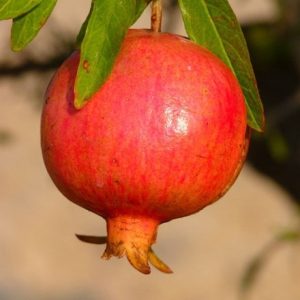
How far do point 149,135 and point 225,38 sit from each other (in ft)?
0.73

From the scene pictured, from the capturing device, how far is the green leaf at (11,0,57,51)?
4.51 ft

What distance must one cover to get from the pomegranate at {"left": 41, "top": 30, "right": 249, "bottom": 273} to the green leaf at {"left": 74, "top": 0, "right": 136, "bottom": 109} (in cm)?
1

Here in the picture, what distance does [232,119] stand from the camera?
1.30 meters

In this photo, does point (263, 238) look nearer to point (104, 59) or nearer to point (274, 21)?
point (274, 21)

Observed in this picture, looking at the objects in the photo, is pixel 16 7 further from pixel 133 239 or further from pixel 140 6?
pixel 133 239

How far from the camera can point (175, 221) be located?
631 cm

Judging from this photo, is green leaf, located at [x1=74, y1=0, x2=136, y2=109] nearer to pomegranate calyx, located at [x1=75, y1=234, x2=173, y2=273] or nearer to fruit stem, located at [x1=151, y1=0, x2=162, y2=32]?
fruit stem, located at [x1=151, y1=0, x2=162, y2=32]

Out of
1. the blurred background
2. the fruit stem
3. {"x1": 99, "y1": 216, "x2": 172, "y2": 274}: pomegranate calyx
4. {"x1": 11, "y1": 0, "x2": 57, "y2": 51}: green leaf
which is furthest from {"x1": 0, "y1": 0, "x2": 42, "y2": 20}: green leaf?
the blurred background

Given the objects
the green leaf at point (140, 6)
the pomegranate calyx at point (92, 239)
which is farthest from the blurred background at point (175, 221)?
the pomegranate calyx at point (92, 239)

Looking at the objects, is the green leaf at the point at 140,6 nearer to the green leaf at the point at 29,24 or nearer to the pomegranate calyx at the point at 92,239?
the green leaf at the point at 29,24

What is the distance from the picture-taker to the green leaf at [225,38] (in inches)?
53.9

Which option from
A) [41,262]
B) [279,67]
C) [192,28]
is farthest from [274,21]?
[192,28]

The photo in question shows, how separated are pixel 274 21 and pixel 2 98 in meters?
2.10

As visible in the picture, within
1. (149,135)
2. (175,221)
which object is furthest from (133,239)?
(175,221)
